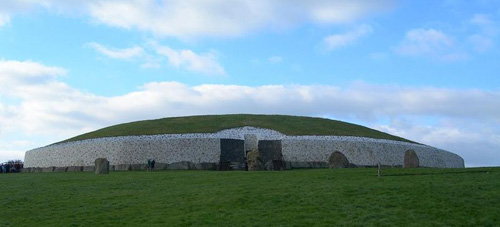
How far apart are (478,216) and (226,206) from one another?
7354mm

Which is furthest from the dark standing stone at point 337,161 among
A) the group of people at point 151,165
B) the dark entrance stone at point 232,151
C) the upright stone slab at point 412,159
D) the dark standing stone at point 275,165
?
the group of people at point 151,165

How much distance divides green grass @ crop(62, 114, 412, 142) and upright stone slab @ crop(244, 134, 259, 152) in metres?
2.65

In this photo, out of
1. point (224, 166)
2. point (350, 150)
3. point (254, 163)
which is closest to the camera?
point (254, 163)

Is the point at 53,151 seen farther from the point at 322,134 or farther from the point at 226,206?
the point at 226,206

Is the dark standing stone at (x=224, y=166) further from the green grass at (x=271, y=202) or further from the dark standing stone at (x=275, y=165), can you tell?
the green grass at (x=271, y=202)

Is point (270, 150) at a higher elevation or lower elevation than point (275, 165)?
higher

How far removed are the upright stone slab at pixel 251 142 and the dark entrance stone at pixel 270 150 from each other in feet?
2.09

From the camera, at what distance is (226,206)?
17.8 metres

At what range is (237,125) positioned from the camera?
1807 inches

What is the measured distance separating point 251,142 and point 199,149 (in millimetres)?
4215

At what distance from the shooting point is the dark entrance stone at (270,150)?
40.9m

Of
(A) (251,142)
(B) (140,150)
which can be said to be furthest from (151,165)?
(A) (251,142)

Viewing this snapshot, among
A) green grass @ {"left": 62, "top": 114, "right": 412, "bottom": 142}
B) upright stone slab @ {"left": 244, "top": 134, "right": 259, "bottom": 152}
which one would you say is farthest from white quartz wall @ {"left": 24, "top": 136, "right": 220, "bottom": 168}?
green grass @ {"left": 62, "top": 114, "right": 412, "bottom": 142}

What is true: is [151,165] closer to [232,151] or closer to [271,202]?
[232,151]
